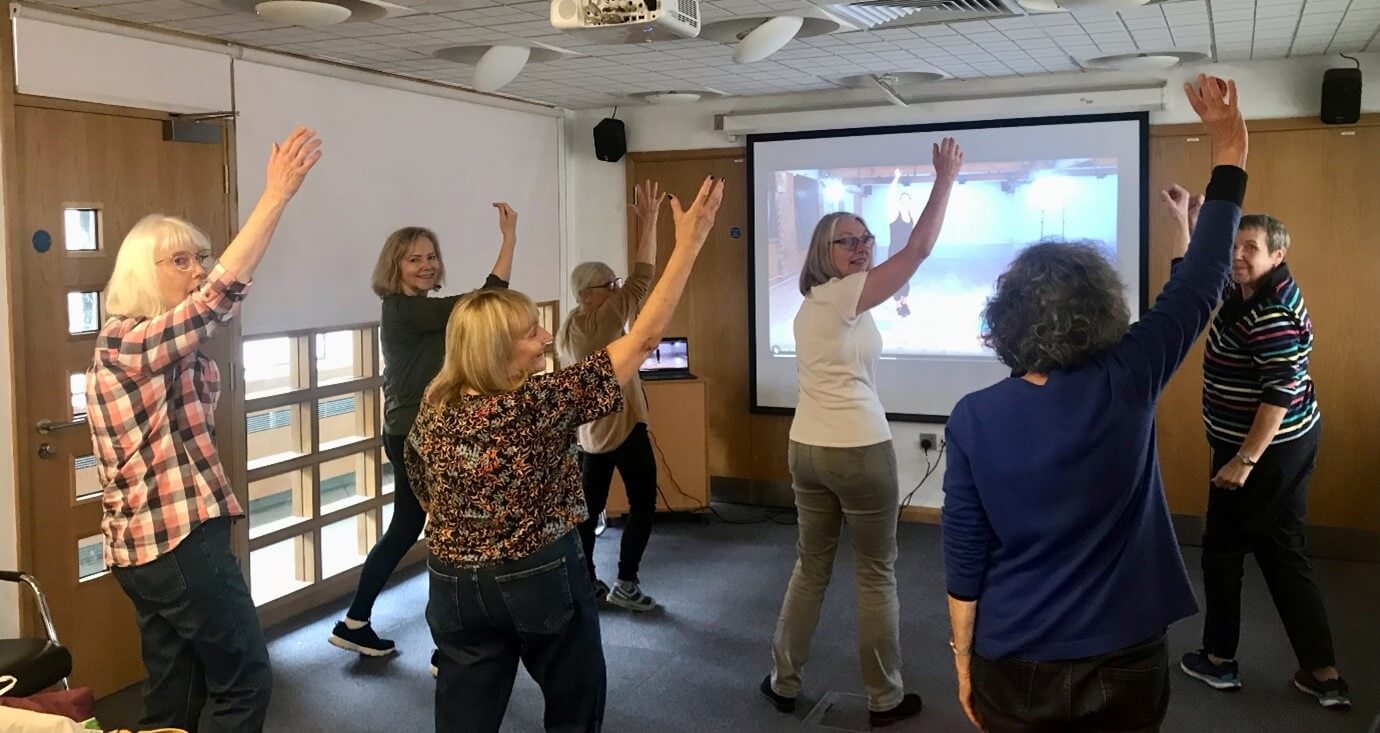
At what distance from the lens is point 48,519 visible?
11.8 ft

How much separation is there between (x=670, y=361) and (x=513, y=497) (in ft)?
13.8

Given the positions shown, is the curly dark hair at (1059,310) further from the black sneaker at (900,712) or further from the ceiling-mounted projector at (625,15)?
the black sneaker at (900,712)

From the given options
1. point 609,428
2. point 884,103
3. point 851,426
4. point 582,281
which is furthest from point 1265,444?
point 884,103

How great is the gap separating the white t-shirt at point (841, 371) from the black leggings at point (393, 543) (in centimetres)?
156

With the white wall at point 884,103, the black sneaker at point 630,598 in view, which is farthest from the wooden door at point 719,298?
the black sneaker at point 630,598

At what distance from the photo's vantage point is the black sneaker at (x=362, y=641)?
414 cm

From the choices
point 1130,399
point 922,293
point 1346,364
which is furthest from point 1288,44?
point 1130,399

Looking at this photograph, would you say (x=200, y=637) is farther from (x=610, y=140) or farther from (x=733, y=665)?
(x=610, y=140)

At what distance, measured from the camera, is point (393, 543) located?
4039 millimetres

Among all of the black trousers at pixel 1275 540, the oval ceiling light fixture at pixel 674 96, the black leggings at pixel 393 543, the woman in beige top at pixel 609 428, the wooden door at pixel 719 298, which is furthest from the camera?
the wooden door at pixel 719 298

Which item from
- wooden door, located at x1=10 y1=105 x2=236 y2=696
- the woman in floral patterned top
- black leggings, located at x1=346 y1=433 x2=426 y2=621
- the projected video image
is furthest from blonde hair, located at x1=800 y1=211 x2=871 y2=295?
the projected video image

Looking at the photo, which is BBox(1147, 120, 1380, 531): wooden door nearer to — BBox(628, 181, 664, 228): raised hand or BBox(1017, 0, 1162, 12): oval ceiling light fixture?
BBox(1017, 0, 1162, 12): oval ceiling light fixture

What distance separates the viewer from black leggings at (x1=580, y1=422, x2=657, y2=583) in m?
4.38

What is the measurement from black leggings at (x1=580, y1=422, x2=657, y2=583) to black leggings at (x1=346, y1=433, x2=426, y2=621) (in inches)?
25.4
